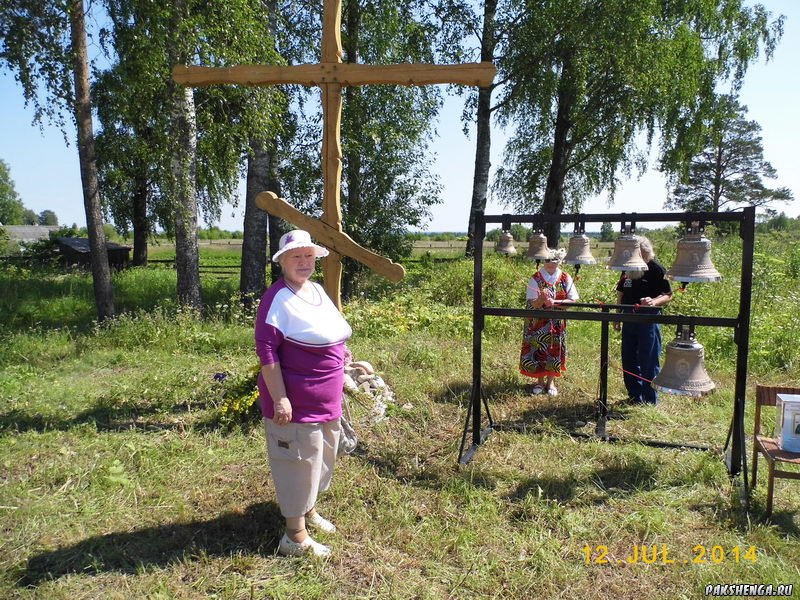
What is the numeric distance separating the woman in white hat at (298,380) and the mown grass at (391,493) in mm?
392

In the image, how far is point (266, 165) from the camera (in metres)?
10.3

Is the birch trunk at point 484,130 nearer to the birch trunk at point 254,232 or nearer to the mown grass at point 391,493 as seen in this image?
the birch trunk at point 254,232

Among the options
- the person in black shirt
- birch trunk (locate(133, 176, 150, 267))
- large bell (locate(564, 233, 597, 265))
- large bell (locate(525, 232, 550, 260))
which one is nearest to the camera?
large bell (locate(564, 233, 597, 265))

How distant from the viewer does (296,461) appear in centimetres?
290

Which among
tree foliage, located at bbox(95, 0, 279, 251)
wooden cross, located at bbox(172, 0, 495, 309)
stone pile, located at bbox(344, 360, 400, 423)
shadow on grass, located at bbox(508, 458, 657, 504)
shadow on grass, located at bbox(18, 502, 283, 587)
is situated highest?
tree foliage, located at bbox(95, 0, 279, 251)

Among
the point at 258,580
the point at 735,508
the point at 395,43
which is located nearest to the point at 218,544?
the point at 258,580

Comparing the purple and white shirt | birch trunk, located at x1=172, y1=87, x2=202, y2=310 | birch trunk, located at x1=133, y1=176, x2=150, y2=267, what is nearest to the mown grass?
the purple and white shirt

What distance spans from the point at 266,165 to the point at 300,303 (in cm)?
808

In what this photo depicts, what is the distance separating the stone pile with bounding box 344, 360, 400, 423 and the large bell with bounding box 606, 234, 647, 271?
2289 millimetres

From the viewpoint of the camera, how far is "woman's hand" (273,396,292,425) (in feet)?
9.09

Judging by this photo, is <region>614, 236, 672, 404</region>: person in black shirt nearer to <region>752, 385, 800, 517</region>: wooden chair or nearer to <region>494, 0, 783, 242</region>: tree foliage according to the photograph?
<region>752, 385, 800, 517</region>: wooden chair

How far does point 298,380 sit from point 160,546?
49.5 inches

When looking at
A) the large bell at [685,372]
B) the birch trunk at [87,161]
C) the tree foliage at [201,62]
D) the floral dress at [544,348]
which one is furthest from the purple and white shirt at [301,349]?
the birch trunk at [87,161]

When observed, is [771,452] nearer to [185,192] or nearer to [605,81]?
[185,192]
